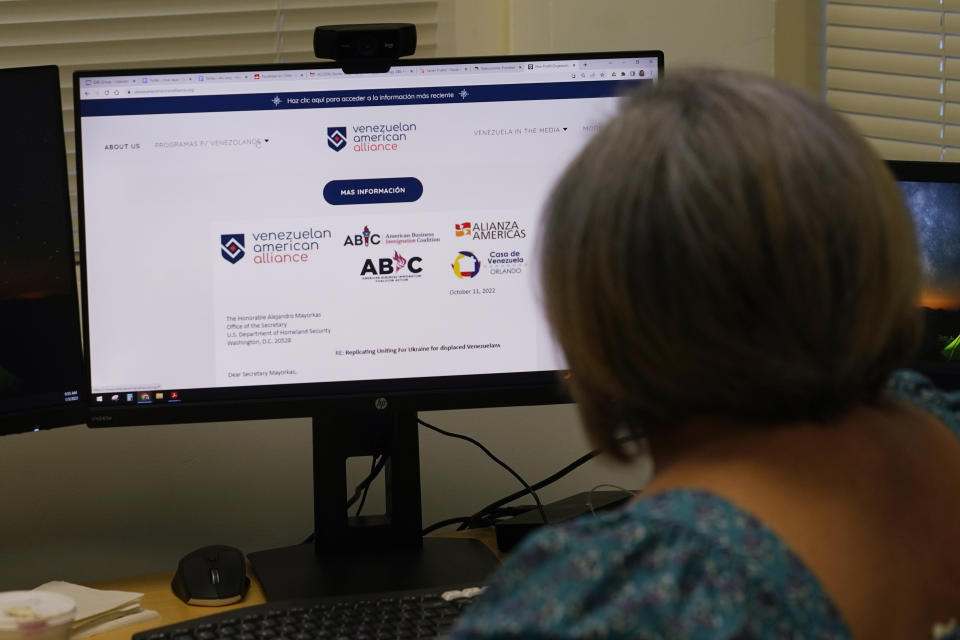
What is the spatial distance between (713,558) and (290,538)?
3.09ft

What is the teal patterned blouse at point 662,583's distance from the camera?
1.82 feet

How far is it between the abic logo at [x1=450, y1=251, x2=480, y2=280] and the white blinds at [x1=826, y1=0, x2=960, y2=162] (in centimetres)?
100

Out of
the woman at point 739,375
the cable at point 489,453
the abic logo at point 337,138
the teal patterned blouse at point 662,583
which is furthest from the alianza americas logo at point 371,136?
the teal patterned blouse at point 662,583

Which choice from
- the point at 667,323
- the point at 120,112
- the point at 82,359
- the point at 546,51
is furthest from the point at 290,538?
the point at 667,323

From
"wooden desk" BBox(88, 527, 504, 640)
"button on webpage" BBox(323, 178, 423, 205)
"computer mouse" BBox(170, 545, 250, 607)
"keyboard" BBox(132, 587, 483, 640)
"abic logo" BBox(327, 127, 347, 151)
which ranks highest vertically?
"abic logo" BBox(327, 127, 347, 151)

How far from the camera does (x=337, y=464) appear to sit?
1.29 metres

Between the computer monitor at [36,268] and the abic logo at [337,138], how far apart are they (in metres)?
0.28

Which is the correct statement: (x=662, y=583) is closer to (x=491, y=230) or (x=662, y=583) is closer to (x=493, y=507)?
(x=491, y=230)

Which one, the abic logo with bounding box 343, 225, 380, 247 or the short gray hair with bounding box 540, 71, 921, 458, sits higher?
the short gray hair with bounding box 540, 71, 921, 458

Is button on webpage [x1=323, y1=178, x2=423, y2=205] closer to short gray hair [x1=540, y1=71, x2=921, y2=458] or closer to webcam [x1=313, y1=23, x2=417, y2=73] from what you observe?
webcam [x1=313, y1=23, x2=417, y2=73]

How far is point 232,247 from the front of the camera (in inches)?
46.9

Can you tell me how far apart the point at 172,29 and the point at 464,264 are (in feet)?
3.06

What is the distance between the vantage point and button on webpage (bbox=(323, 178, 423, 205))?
47.2 inches

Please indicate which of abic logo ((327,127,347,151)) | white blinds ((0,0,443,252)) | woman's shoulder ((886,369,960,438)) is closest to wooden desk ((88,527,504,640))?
abic logo ((327,127,347,151))
